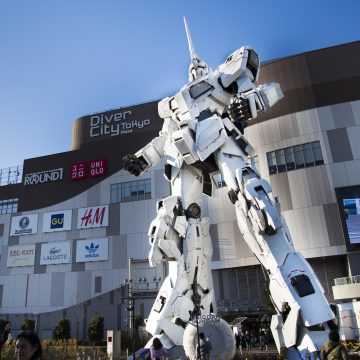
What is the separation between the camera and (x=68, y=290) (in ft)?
124

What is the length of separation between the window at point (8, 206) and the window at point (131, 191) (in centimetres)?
1364

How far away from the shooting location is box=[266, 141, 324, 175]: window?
31484mm

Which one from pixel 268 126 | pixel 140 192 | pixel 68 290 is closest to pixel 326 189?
pixel 268 126

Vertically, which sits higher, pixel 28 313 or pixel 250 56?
pixel 250 56

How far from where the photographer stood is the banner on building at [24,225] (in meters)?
41.9

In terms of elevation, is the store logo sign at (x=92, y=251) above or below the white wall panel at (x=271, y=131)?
below

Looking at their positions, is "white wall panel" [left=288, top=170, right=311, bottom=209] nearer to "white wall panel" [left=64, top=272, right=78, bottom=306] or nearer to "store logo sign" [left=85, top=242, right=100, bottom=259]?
"store logo sign" [left=85, top=242, right=100, bottom=259]

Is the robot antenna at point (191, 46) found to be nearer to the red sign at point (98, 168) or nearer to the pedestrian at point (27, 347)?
the pedestrian at point (27, 347)

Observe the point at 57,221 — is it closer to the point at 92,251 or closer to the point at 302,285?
the point at 92,251

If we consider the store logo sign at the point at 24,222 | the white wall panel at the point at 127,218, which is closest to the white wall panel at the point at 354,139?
the white wall panel at the point at 127,218

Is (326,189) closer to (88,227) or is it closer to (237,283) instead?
(237,283)

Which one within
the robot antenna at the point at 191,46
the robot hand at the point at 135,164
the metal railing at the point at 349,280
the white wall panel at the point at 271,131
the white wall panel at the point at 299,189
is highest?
the white wall panel at the point at 271,131

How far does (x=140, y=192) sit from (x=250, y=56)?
97.7ft

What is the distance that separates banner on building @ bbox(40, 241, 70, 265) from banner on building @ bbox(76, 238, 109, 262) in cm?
142
